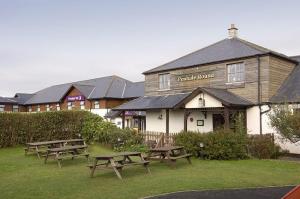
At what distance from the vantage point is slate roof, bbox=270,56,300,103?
830 inches

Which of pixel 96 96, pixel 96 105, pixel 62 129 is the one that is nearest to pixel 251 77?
pixel 62 129

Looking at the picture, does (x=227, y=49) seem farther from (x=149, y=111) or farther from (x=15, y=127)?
(x=15, y=127)

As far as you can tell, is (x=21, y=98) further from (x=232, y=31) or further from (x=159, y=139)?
(x=159, y=139)

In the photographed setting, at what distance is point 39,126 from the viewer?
24.0m

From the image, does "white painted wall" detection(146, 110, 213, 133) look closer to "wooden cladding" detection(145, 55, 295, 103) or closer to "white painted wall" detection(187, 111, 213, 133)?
"white painted wall" detection(187, 111, 213, 133)

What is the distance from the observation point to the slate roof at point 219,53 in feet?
77.0

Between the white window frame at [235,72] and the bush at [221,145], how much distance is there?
6231 millimetres

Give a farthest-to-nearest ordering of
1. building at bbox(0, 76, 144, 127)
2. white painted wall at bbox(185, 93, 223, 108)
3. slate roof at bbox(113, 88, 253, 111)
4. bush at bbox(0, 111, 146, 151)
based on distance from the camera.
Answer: building at bbox(0, 76, 144, 127) → bush at bbox(0, 111, 146, 151) → white painted wall at bbox(185, 93, 223, 108) → slate roof at bbox(113, 88, 253, 111)

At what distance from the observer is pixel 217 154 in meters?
17.3

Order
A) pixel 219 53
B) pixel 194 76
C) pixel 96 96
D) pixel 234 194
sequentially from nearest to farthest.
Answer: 1. pixel 234 194
2. pixel 219 53
3. pixel 194 76
4. pixel 96 96

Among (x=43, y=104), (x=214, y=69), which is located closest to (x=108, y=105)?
(x=43, y=104)

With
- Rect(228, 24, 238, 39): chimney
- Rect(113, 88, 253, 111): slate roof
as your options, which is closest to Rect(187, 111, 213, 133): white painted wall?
Rect(113, 88, 253, 111): slate roof

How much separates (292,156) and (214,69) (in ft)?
25.8

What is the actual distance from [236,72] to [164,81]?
6.88 m
